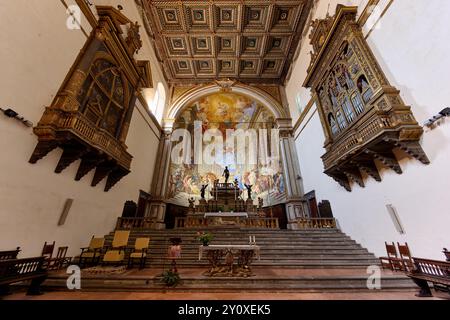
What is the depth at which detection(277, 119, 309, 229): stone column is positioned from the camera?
1163 cm

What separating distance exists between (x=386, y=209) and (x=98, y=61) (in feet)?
37.1

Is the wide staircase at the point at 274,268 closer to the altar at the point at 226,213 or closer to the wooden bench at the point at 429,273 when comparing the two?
the wooden bench at the point at 429,273

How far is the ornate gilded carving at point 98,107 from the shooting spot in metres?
4.92

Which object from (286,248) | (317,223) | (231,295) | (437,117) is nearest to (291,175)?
(317,223)

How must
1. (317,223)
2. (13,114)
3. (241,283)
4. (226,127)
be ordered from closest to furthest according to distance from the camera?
(13,114) < (241,283) < (317,223) < (226,127)

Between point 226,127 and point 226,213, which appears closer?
point 226,213

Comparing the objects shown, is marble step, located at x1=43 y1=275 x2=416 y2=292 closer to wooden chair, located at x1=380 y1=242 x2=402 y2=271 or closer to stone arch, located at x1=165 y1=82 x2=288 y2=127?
wooden chair, located at x1=380 y1=242 x2=402 y2=271

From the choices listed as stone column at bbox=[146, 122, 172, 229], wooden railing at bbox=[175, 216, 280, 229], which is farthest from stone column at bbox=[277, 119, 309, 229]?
stone column at bbox=[146, 122, 172, 229]

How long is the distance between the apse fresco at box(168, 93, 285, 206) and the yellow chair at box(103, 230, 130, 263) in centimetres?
888

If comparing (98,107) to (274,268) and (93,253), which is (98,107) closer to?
(93,253)

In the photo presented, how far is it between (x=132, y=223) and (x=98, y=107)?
5217 mm

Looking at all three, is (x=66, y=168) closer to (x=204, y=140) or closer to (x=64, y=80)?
(x=64, y=80)

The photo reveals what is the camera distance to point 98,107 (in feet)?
22.4

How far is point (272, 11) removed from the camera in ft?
37.2
